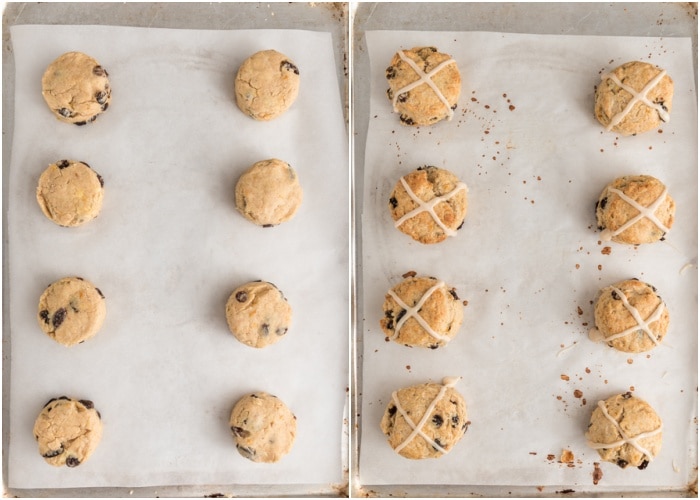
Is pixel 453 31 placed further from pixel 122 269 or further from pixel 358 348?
pixel 122 269

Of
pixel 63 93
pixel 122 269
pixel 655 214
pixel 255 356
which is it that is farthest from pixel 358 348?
pixel 63 93

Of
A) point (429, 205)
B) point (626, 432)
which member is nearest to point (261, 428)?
point (429, 205)

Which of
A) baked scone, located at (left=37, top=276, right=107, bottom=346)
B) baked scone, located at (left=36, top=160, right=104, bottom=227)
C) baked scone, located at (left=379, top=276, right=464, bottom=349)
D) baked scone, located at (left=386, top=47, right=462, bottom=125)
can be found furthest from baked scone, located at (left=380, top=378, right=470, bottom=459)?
baked scone, located at (left=36, top=160, right=104, bottom=227)

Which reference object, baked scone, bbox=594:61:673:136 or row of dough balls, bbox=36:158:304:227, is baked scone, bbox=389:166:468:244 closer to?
row of dough balls, bbox=36:158:304:227

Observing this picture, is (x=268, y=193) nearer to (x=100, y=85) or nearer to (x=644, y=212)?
(x=100, y=85)

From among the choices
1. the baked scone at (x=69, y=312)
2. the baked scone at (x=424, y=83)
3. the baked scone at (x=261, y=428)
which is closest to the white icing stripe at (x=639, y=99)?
the baked scone at (x=424, y=83)

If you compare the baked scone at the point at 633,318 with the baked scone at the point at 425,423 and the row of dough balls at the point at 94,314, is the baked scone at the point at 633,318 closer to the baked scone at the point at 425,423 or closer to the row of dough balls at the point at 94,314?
the baked scone at the point at 425,423
